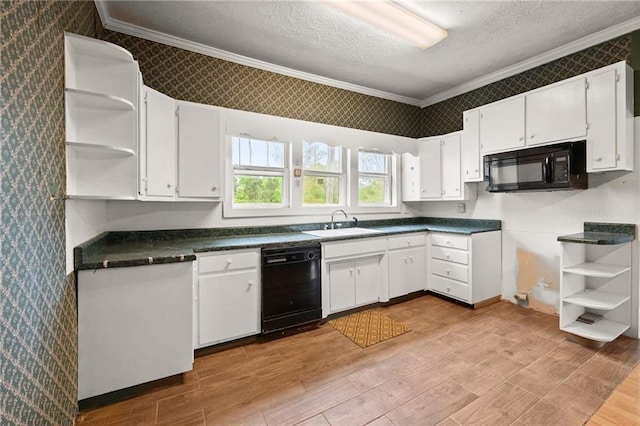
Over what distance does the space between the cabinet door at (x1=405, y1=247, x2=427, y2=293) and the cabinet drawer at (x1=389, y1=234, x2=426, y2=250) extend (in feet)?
0.22

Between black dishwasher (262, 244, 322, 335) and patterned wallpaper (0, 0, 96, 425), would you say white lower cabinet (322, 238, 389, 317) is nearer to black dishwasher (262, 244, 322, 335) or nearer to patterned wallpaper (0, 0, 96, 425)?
black dishwasher (262, 244, 322, 335)

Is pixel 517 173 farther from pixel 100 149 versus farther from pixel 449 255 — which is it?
pixel 100 149

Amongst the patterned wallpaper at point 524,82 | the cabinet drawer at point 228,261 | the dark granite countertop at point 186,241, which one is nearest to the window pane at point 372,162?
the dark granite countertop at point 186,241

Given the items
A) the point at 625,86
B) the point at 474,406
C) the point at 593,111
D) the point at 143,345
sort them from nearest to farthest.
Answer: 1. the point at 474,406
2. the point at 143,345
3. the point at 625,86
4. the point at 593,111

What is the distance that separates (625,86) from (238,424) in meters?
3.89

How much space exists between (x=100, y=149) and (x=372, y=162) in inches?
124

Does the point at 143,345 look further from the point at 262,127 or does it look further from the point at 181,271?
the point at 262,127

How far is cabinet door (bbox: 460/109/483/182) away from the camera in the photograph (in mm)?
3463

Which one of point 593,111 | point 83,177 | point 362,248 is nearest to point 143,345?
point 83,177

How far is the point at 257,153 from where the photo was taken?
10.5 ft

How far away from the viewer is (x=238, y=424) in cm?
166

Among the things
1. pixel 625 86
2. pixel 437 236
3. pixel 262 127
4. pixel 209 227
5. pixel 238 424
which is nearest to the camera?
pixel 238 424

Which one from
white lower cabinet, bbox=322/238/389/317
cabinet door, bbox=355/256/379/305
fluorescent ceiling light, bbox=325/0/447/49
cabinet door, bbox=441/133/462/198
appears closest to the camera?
fluorescent ceiling light, bbox=325/0/447/49

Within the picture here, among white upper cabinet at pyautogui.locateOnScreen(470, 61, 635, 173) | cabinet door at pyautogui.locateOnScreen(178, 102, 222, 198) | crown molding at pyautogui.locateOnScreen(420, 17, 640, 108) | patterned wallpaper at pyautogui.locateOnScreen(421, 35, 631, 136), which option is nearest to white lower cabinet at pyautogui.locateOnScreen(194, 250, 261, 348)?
cabinet door at pyautogui.locateOnScreen(178, 102, 222, 198)
